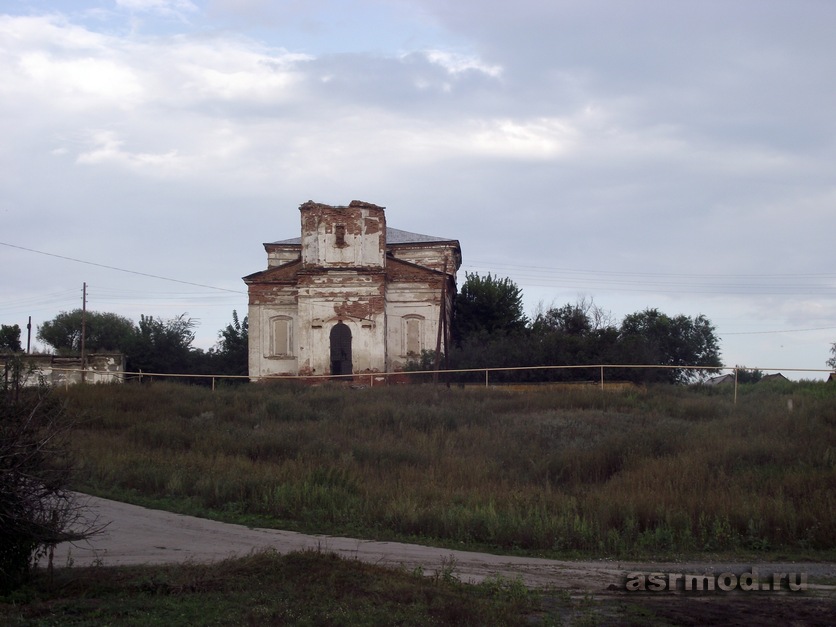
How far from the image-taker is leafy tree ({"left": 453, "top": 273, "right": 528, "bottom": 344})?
47.2 meters

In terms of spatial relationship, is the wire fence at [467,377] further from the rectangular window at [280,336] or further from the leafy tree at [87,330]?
the leafy tree at [87,330]

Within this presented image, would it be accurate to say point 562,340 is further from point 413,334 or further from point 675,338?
point 675,338

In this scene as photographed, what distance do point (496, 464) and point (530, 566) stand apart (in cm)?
793

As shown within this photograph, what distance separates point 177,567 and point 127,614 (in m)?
2.15

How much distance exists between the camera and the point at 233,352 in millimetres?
49438

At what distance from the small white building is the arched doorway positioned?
0.16 ft

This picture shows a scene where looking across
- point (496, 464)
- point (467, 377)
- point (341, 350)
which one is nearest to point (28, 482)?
point (496, 464)

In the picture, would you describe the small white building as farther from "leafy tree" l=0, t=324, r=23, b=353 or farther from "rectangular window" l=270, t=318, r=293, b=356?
"leafy tree" l=0, t=324, r=23, b=353

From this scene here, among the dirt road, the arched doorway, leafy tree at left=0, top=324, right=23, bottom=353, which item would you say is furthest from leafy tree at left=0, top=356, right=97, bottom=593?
leafy tree at left=0, top=324, right=23, bottom=353

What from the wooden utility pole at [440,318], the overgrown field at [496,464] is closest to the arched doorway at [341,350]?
the wooden utility pole at [440,318]

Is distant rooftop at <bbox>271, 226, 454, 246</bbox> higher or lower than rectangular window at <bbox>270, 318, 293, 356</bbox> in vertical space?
higher

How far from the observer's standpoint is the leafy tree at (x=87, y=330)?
6225cm

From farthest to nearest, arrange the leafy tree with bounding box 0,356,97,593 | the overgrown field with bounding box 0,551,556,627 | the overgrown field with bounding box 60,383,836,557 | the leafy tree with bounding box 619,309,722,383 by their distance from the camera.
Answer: the leafy tree with bounding box 619,309,722,383 < the overgrown field with bounding box 60,383,836,557 < the leafy tree with bounding box 0,356,97,593 < the overgrown field with bounding box 0,551,556,627

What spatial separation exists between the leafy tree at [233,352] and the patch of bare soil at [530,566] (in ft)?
103
